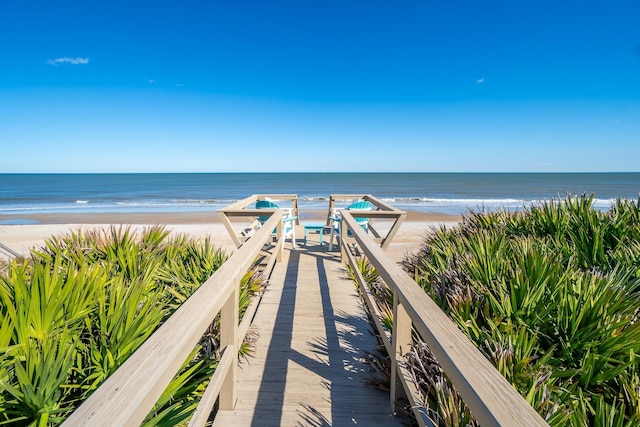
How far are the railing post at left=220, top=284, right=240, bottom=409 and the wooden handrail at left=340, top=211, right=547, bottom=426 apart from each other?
909 mm

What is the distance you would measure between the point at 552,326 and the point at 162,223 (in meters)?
16.5

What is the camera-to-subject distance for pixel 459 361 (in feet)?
3.85

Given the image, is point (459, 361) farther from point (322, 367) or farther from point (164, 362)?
point (322, 367)

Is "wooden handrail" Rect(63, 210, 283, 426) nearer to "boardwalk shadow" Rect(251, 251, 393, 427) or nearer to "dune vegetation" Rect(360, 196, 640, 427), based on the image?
"boardwalk shadow" Rect(251, 251, 393, 427)

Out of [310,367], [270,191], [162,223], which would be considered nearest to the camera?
[310,367]

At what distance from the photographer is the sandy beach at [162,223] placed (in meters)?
10.0

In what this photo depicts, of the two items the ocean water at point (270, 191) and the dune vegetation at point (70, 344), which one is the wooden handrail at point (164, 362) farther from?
the ocean water at point (270, 191)

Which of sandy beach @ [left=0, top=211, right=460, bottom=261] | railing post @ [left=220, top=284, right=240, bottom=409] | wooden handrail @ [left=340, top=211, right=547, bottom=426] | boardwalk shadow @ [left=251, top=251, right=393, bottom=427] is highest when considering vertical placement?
wooden handrail @ [left=340, top=211, right=547, bottom=426]

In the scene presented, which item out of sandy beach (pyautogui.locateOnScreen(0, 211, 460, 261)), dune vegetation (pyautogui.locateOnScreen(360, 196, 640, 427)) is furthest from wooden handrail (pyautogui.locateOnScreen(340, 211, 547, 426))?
sandy beach (pyautogui.locateOnScreen(0, 211, 460, 261))

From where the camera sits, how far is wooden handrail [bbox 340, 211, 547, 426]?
92 centimetres

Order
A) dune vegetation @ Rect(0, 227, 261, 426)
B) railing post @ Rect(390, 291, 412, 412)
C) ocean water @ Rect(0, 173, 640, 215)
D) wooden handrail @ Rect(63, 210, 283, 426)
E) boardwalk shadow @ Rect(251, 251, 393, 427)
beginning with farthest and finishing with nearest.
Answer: ocean water @ Rect(0, 173, 640, 215) → boardwalk shadow @ Rect(251, 251, 393, 427) → railing post @ Rect(390, 291, 412, 412) → dune vegetation @ Rect(0, 227, 261, 426) → wooden handrail @ Rect(63, 210, 283, 426)

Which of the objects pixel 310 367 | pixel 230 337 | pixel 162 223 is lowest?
pixel 162 223

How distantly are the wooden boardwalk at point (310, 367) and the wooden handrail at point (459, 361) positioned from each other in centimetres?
36

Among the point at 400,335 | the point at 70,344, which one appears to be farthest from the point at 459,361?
the point at 70,344
